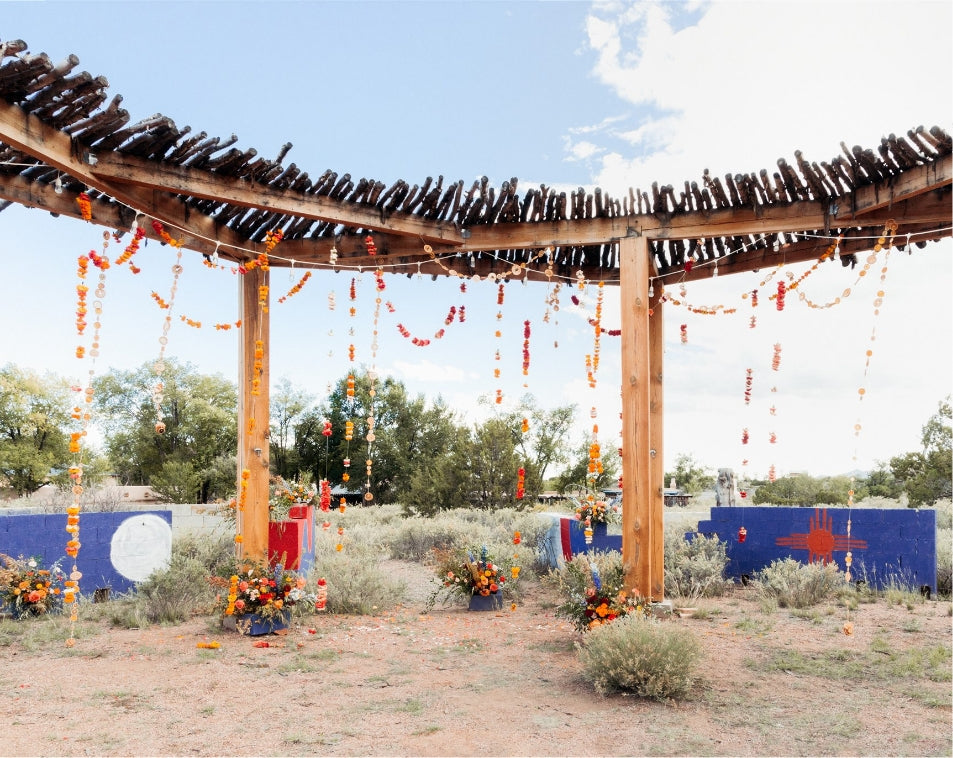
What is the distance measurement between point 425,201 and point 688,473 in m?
27.2

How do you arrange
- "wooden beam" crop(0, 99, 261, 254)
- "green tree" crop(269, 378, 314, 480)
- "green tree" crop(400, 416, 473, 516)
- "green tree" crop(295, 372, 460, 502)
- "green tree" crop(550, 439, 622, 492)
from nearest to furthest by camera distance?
1. "wooden beam" crop(0, 99, 261, 254)
2. "green tree" crop(400, 416, 473, 516)
3. "green tree" crop(550, 439, 622, 492)
4. "green tree" crop(295, 372, 460, 502)
5. "green tree" crop(269, 378, 314, 480)

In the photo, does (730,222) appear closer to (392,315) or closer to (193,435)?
(392,315)

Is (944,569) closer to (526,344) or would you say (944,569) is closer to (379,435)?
(526,344)

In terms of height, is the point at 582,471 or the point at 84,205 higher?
the point at 84,205

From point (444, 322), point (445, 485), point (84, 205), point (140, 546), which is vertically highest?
point (84, 205)

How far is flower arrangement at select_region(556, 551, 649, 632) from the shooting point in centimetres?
Result: 545

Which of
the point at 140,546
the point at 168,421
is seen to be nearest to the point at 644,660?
the point at 140,546

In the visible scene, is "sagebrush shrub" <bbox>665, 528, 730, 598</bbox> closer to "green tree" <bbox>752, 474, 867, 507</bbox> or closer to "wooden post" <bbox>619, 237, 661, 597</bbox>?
"wooden post" <bbox>619, 237, 661, 597</bbox>

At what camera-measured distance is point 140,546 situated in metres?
8.30

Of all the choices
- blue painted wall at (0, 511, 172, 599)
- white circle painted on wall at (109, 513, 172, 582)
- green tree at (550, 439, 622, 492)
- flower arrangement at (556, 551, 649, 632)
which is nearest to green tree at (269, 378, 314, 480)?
green tree at (550, 439, 622, 492)

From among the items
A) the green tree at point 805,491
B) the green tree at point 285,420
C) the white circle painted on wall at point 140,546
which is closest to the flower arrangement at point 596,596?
the white circle painted on wall at point 140,546

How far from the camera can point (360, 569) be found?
7.80 m

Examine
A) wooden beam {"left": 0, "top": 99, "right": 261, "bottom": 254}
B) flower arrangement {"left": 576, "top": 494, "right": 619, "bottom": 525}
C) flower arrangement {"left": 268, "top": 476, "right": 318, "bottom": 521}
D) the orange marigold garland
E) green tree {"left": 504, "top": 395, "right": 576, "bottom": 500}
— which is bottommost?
flower arrangement {"left": 576, "top": 494, "right": 619, "bottom": 525}

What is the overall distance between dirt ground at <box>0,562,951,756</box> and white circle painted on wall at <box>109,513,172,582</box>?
1699 millimetres
